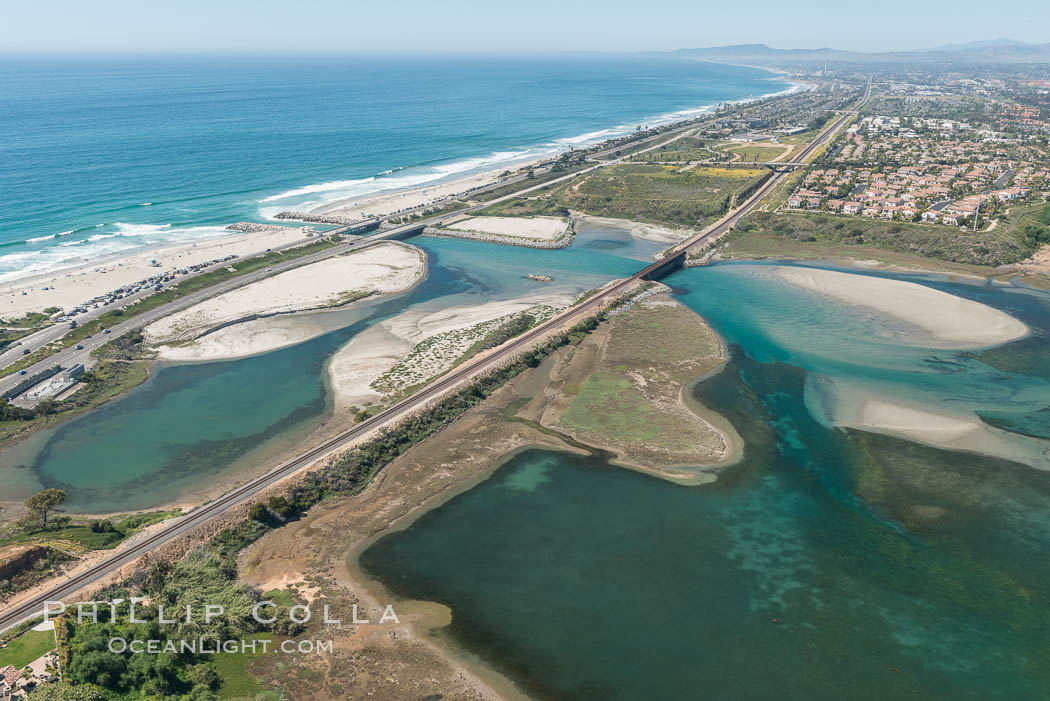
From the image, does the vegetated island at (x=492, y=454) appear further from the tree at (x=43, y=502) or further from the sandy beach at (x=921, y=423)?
the tree at (x=43, y=502)

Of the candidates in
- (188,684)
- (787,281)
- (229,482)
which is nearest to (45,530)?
(229,482)

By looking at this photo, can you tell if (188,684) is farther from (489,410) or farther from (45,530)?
(489,410)

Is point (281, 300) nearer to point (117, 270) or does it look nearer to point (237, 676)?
point (117, 270)

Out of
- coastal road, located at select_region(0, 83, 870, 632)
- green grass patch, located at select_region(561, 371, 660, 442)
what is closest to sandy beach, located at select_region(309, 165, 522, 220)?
coastal road, located at select_region(0, 83, 870, 632)

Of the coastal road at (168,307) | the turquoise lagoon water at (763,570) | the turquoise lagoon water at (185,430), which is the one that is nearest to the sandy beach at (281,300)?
the coastal road at (168,307)

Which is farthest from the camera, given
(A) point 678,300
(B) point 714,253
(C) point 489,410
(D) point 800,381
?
(B) point 714,253

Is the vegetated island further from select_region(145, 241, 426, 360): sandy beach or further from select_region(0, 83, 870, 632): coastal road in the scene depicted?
select_region(145, 241, 426, 360): sandy beach
